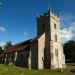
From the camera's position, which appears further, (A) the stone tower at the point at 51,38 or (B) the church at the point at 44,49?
(A) the stone tower at the point at 51,38

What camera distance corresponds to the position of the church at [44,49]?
5056 centimetres

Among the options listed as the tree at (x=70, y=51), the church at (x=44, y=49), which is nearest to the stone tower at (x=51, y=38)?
the church at (x=44, y=49)

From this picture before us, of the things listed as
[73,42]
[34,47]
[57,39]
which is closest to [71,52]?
[73,42]

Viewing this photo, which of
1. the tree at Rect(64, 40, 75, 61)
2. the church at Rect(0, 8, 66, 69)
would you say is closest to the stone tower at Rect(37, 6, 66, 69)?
the church at Rect(0, 8, 66, 69)

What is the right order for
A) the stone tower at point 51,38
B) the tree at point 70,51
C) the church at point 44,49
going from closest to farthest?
the church at point 44,49 < the stone tower at point 51,38 < the tree at point 70,51

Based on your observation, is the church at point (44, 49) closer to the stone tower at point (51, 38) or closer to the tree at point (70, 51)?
the stone tower at point (51, 38)

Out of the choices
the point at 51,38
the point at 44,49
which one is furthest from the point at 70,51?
the point at 44,49

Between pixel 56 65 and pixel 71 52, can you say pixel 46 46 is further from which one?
pixel 71 52

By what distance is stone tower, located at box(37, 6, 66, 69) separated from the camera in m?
51.2

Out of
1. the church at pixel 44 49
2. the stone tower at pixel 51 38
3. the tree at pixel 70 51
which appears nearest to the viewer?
the church at pixel 44 49

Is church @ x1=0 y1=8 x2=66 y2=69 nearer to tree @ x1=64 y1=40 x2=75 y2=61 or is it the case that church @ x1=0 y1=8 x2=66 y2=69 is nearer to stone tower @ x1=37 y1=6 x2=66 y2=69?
stone tower @ x1=37 y1=6 x2=66 y2=69

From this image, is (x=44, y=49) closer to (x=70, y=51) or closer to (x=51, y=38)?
(x=51, y=38)

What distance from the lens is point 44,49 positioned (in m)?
52.3

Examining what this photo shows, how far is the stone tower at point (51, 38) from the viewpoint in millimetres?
51188
